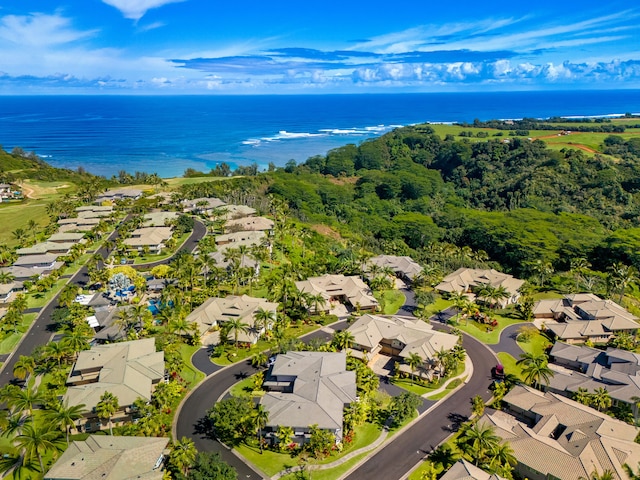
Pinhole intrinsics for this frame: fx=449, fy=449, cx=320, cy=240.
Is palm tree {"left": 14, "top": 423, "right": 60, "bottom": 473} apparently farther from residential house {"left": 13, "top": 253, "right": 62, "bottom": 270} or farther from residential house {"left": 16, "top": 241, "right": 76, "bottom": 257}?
residential house {"left": 16, "top": 241, "right": 76, "bottom": 257}

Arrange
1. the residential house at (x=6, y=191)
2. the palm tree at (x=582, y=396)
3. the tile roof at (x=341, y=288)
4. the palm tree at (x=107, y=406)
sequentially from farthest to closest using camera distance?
the residential house at (x=6, y=191)
the tile roof at (x=341, y=288)
the palm tree at (x=582, y=396)
the palm tree at (x=107, y=406)

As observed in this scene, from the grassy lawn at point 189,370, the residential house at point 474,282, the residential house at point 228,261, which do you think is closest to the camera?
the grassy lawn at point 189,370

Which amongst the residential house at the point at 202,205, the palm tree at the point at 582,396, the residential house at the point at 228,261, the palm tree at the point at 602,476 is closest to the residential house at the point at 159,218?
the residential house at the point at 202,205

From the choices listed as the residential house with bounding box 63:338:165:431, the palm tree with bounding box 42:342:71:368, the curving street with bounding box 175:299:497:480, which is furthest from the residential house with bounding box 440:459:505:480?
the palm tree with bounding box 42:342:71:368

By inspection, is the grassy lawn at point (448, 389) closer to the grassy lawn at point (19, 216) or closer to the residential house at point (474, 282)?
the residential house at point (474, 282)

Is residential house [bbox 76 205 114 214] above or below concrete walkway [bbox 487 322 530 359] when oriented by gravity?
above

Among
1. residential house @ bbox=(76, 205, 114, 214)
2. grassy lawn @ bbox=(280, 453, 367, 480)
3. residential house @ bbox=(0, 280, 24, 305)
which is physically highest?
residential house @ bbox=(76, 205, 114, 214)
